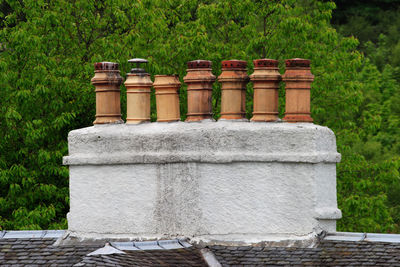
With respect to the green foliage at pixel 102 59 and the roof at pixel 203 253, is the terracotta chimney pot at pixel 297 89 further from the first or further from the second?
the green foliage at pixel 102 59

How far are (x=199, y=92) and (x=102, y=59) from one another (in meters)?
9.09

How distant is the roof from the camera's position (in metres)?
5.42

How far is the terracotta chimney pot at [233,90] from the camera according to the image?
6.20m

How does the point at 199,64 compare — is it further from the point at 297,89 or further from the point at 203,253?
the point at 203,253

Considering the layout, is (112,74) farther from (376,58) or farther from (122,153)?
(376,58)

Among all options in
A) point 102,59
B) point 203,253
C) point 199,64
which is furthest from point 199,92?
point 102,59

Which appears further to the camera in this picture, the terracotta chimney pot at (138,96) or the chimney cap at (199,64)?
the terracotta chimney pot at (138,96)

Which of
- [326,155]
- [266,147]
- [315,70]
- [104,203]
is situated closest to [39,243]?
[104,203]

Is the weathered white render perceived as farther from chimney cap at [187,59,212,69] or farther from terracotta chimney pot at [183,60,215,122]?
chimney cap at [187,59,212,69]

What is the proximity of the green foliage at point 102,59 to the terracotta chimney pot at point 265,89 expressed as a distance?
738 centimetres

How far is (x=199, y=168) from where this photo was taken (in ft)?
19.6

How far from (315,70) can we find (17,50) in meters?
6.79

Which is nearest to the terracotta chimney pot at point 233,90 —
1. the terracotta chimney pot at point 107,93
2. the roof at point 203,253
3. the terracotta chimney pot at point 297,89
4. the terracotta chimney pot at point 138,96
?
the terracotta chimney pot at point 297,89

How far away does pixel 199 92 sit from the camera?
20.4ft
